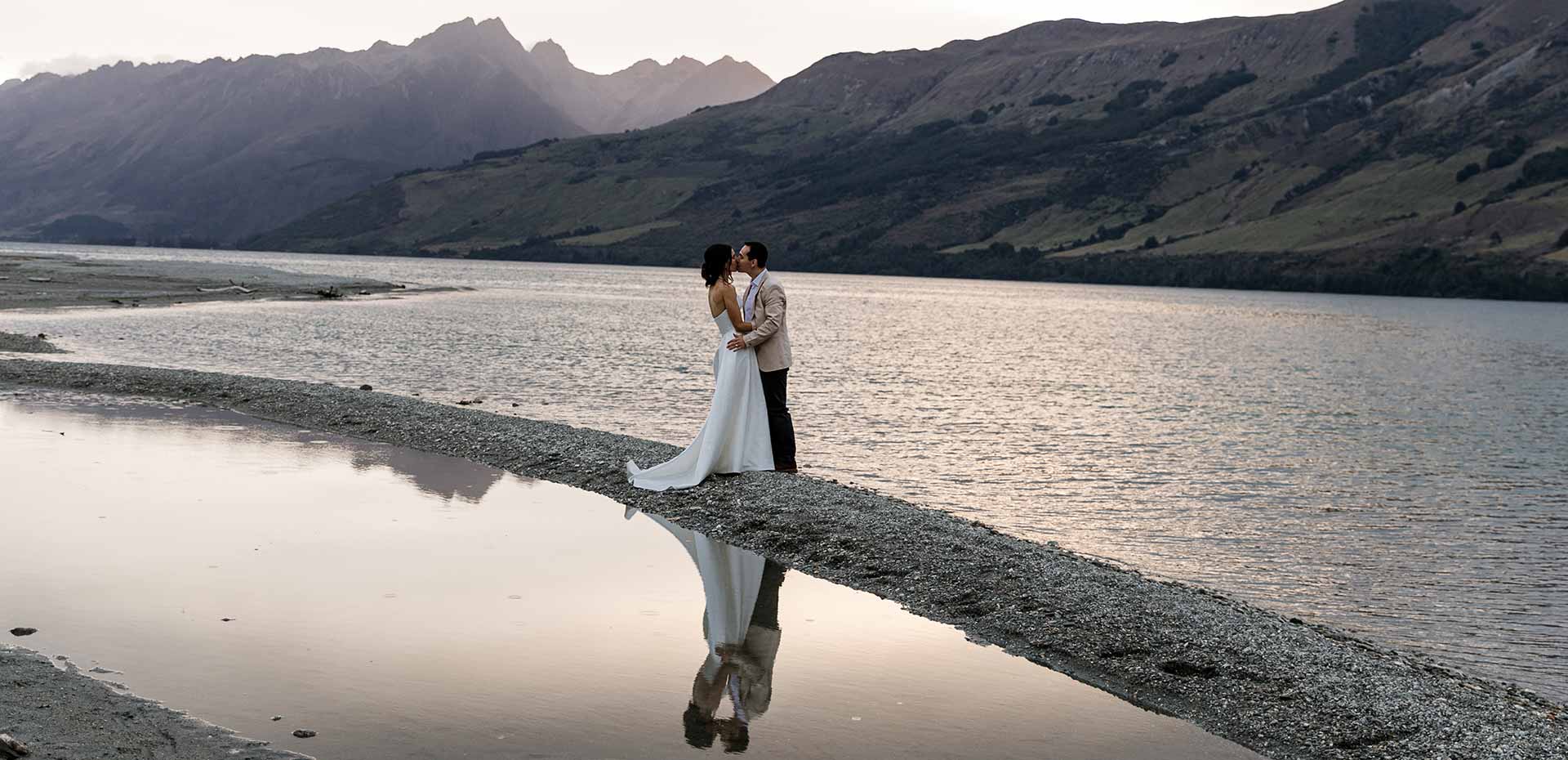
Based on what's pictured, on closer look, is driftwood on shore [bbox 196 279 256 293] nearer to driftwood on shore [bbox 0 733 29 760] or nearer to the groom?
the groom

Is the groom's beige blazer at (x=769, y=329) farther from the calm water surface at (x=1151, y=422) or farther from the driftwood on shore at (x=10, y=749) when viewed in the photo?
the driftwood on shore at (x=10, y=749)

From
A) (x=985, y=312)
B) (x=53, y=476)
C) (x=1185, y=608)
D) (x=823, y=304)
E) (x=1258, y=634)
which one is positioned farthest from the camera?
(x=823, y=304)

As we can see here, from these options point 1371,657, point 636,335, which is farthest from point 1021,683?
point 636,335

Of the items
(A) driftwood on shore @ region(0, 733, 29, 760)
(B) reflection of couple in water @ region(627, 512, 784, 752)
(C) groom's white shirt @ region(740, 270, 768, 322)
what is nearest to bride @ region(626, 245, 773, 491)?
(C) groom's white shirt @ region(740, 270, 768, 322)

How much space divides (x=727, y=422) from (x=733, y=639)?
8.14 m

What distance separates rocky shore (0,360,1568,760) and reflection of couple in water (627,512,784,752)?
737 mm

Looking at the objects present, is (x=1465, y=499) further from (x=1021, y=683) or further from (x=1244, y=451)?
(x=1021, y=683)

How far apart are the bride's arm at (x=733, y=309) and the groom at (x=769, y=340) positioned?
81mm

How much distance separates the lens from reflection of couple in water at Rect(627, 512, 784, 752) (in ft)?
34.4

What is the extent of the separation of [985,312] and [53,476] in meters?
125

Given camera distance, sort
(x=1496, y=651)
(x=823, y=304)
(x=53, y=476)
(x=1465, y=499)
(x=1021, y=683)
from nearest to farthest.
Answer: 1. (x=1021, y=683)
2. (x=1496, y=651)
3. (x=53, y=476)
4. (x=1465, y=499)
5. (x=823, y=304)

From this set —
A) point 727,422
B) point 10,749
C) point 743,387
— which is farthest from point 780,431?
point 10,749

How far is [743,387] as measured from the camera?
68.5ft

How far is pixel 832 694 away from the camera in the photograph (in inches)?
451
